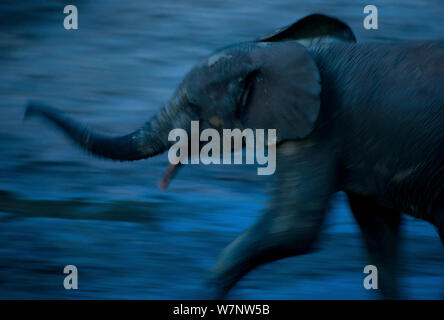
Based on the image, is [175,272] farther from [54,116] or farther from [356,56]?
[356,56]

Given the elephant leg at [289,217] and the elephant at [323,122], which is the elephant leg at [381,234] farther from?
the elephant leg at [289,217]

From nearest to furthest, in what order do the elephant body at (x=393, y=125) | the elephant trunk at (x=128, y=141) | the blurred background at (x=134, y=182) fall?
1. the elephant body at (x=393, y=125)
2. the elephant trunk at (x=128, y=141)
3. the blurred background at (x=134, y=182)

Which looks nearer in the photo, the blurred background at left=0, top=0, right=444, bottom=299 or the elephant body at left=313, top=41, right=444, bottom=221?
the elephant body at left=313, top=41, right=444, bottom=221

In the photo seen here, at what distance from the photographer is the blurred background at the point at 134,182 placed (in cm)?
430

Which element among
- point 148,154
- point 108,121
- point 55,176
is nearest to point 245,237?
point 148,154

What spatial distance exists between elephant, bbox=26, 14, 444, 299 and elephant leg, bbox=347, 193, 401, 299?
0.23 m

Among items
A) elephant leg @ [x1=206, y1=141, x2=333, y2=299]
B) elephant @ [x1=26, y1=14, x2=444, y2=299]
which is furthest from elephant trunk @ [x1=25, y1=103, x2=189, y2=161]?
elephant leg @ [x1=206, y1=141, x2=333, y2=299]

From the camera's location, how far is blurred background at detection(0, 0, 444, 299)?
4.30 meters

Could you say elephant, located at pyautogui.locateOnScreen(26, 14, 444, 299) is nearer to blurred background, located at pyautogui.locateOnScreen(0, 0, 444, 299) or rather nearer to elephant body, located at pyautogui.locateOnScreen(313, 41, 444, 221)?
elephant body, located at pyautogui.locateOnScreen(313, 41, 444, 221)

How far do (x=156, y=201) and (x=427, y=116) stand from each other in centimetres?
263

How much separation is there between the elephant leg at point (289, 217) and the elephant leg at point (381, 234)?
341 mm

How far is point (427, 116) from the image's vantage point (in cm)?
306

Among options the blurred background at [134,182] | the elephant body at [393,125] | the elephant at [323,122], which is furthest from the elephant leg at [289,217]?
the blurred background at [134,182]

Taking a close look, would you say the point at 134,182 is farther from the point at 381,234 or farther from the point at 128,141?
the point at 381,234
